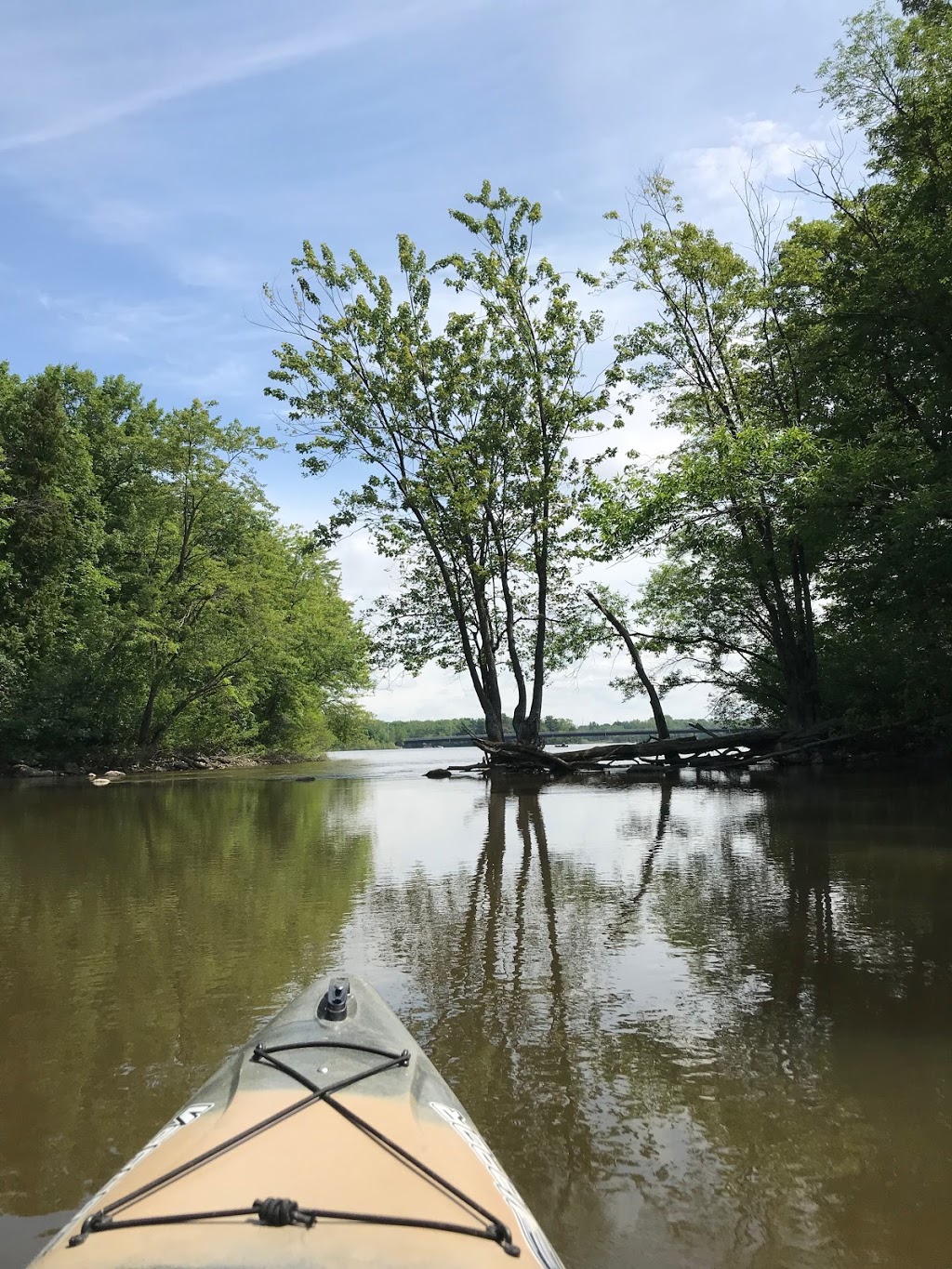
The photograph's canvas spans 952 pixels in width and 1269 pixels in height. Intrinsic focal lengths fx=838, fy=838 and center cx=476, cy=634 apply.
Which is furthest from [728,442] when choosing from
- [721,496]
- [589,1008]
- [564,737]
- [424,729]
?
[424,729]

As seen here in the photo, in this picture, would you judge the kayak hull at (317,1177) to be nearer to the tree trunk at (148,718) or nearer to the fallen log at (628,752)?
the fallen log at (628,752)

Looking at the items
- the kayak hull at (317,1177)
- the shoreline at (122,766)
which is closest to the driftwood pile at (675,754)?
the shoreline at (122,766)

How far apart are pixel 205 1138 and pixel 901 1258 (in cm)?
224

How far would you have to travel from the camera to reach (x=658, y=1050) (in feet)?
14.5

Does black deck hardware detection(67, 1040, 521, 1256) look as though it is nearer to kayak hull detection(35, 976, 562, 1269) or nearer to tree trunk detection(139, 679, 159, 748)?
A: kayak hull detection(35, 976, 562, 1269)

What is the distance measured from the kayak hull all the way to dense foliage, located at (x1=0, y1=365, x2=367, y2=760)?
79.9ft

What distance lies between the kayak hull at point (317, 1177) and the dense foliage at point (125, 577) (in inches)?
959

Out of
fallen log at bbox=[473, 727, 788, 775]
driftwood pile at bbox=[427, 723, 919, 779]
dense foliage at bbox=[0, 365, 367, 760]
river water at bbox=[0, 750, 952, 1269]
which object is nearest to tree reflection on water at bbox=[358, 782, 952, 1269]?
river water at bbox=[0, 750, 952, 1269]

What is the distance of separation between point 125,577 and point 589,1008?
113 ft

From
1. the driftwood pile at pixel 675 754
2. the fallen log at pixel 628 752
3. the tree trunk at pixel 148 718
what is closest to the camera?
the driftwood pile at pixel 675 754

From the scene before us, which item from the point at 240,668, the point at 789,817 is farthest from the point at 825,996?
the point at 240,668

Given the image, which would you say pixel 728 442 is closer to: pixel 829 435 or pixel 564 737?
pixel 829 435

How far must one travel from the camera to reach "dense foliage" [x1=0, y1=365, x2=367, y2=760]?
31625 mm

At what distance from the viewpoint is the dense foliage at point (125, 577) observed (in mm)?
31625
